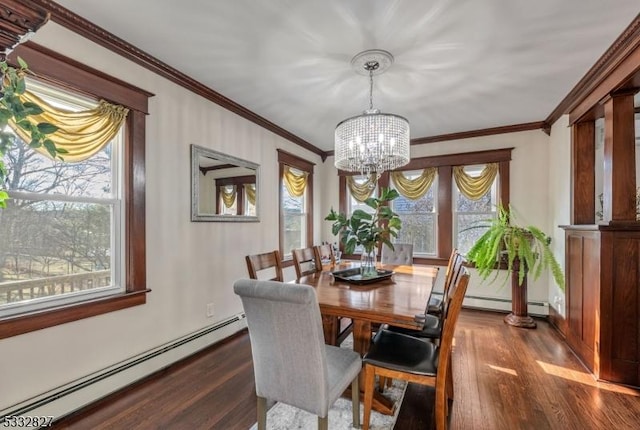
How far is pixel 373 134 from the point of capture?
8.13 feet

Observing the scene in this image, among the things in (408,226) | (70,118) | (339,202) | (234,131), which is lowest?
(408,226)

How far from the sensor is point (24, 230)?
5.83 feet

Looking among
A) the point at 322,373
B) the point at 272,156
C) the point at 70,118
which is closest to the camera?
the point at 322,373

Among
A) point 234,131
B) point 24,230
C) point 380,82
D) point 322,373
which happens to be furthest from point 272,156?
point 322,373

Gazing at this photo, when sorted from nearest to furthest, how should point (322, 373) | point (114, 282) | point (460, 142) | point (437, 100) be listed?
1. point (322, 373)
2. point (114, 282)
3. point (437, 100)
4. point (460, 142)

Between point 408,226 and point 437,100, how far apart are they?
207 cm

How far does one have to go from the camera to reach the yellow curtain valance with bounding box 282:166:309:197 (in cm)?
437

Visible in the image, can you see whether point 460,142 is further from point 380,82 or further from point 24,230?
point 24,230

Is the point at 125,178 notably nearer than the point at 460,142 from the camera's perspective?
Yes

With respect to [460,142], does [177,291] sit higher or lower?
lower

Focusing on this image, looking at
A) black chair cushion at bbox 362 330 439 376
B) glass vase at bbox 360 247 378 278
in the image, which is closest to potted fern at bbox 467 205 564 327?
glass vase at bbox 360 247 378 278

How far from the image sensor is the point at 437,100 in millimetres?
3143

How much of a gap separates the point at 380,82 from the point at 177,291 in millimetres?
2639

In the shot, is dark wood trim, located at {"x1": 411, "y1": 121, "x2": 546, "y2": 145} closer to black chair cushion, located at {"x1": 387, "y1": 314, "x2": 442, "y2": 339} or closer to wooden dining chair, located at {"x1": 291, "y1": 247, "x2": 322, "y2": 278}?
wooden dining chair, located at {"x1": 291, "y1": 247, "x2": 322, "y2": 278}
